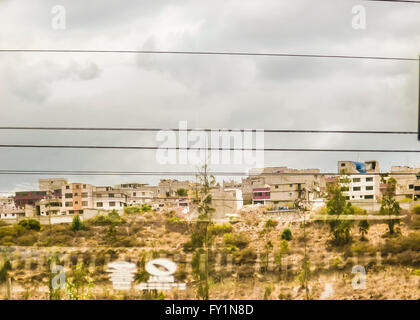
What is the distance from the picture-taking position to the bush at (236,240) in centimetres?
771

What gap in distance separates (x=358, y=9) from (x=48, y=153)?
5280 mm

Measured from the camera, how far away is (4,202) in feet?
24.7

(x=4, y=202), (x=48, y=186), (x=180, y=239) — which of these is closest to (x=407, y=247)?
(x=180, y=239)

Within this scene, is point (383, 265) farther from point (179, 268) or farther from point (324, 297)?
point (179, 268)

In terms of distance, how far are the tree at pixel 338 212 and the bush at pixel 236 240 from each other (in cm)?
156

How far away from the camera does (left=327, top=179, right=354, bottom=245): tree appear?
784 cm

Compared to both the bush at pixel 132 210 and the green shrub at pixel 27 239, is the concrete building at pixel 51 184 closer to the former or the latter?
the green shrub at pixel 27 239

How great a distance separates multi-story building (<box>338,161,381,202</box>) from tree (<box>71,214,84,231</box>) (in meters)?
4.61

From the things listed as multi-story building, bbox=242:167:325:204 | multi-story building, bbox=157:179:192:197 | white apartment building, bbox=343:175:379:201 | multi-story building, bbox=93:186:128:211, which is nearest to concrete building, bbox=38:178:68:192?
multi-story building, bbox=93:186:128:211

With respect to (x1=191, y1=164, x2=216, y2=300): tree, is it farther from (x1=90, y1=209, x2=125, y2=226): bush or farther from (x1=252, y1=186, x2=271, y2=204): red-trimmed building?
(x1=90, y1=209, x2=125, y2=226): bush

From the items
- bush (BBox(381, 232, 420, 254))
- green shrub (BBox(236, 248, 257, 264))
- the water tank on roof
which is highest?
the water tank on roof

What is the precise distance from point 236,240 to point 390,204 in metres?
2.90

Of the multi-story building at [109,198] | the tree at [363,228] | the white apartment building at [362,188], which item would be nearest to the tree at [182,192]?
the multi-story building at [109,198]
